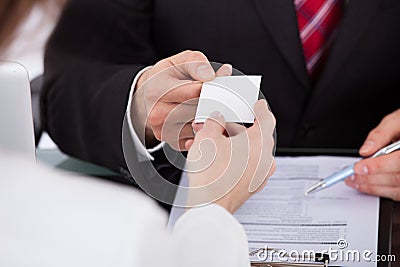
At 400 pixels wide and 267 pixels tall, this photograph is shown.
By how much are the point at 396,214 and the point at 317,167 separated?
0.11 metres

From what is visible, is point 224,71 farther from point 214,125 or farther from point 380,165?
point 380,165

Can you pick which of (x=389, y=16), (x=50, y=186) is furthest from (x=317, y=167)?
(x=50, y=186)

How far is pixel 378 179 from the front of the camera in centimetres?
67

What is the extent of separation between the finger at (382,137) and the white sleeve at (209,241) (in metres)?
0.31

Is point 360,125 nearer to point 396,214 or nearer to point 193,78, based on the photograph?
point 396,214

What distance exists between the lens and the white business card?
1.51ft

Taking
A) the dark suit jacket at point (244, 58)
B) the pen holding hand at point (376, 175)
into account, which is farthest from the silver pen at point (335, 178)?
the dark suit jacket at point (244, 58)

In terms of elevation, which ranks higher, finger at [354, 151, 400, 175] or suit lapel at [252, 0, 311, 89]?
suit lapel at [252, 0, 311, 89]

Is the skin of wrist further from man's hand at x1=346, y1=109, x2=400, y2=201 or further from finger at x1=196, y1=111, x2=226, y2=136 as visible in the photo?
man's hand at x1=346, y1=109, x2=400, y2=201

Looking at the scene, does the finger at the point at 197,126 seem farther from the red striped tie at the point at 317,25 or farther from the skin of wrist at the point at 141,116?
the red striped tie at the point at 317,25

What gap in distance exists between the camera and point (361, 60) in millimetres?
826

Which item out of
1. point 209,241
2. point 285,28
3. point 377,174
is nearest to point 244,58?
point 285,28

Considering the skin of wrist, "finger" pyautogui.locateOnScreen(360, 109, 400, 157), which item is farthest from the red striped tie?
the skin of wrist

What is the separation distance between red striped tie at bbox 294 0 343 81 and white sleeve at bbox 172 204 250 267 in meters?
0.41
